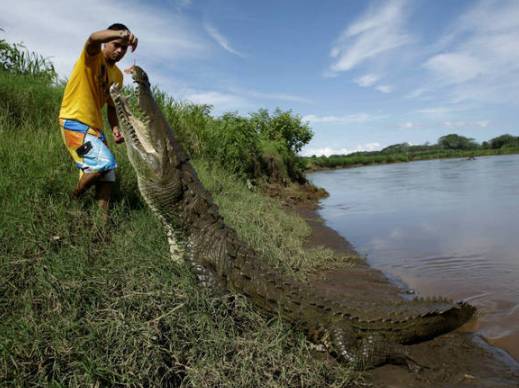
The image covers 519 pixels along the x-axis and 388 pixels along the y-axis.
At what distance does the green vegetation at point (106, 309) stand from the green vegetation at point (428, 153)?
43.0 meters

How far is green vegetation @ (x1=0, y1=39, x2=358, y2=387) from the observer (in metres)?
2.03

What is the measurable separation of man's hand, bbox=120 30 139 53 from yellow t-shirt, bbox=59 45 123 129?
0.48 meters

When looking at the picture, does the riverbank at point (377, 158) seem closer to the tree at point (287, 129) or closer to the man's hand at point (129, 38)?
the tree at point (287, 129)

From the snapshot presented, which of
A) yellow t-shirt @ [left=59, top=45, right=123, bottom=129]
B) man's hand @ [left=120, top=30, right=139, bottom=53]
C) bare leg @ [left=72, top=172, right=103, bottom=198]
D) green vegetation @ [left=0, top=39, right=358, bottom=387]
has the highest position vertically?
man's hand @ [left=120, top=30, right=139, bottom=53]

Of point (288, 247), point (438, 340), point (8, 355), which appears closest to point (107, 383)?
point (8, 355)

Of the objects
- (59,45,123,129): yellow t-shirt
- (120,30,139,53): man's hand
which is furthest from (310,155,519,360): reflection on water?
(59,45,123,129): yellow t-shirt

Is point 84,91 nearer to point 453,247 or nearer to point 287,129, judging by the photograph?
point 453,247

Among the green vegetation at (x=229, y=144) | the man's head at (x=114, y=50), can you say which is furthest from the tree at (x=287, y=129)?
the man's head at (x=114, y=50)

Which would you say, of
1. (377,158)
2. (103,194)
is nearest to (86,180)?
(103,194)

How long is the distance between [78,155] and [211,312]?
1.95m

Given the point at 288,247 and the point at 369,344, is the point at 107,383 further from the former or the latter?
the point at 288,247

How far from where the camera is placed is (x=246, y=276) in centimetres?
297

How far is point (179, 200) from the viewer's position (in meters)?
3.28

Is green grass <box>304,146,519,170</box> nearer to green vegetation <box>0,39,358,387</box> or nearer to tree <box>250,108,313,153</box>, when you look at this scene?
tree <box>250,108,313,153</box>
